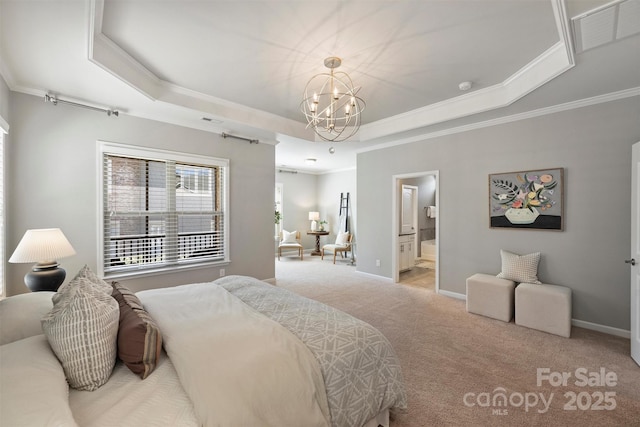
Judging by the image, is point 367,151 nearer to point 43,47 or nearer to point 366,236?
point 366,236

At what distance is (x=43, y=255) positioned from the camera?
2.42 m

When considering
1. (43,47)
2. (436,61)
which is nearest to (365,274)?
(436,61)

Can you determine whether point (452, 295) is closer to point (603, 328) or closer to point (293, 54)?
point (603, 328)

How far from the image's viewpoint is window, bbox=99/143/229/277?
349 centimetres

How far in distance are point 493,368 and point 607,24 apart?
110 inches

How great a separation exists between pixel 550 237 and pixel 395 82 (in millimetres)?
2756

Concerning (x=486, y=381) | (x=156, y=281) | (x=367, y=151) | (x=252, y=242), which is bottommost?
(x=486, y=381)

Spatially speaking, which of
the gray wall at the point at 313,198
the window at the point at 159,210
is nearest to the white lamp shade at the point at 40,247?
the window at the point at 159,210

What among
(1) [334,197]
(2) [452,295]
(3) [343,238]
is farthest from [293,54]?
(1) [334,197]

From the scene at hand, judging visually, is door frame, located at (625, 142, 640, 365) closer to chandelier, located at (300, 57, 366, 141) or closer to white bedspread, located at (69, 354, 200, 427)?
chandelier, located at (300, 57, 366, 141)

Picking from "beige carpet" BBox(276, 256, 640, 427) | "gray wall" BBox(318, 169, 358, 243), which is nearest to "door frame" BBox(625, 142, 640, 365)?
"beige carpet" BBox(276, 256, 640, 427)

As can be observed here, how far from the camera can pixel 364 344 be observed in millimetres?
1699

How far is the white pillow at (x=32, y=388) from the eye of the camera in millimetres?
863

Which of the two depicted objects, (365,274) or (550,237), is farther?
(365,274)
